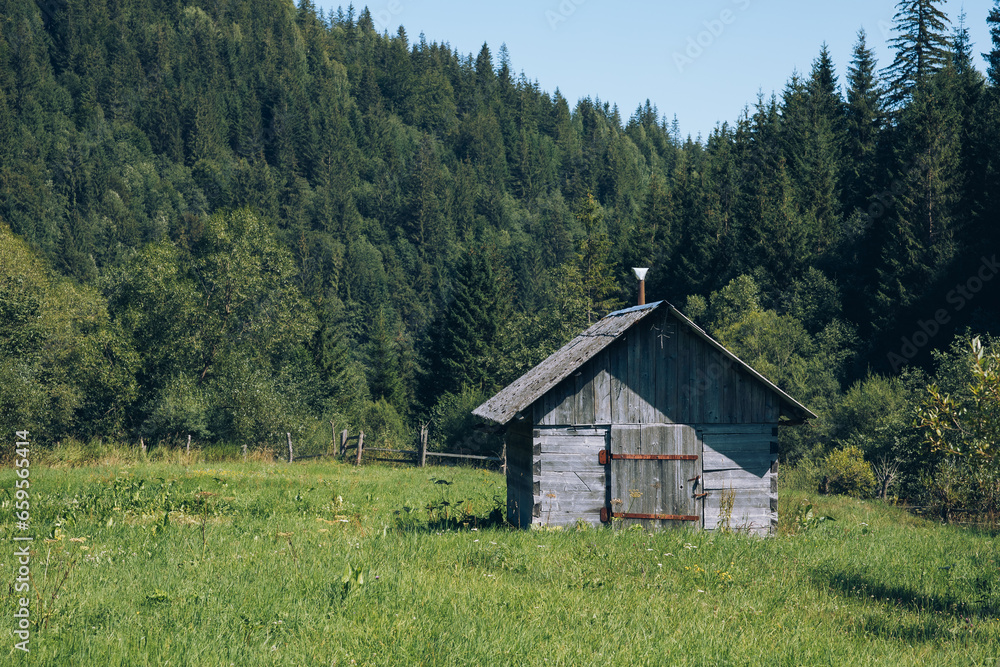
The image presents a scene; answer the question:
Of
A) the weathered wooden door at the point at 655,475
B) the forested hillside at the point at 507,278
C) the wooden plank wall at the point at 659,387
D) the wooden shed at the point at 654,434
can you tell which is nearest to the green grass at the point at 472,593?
the wooden shed at the point at 654,434

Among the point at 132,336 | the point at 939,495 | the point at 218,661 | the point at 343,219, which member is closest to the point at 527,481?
the point at 218,661

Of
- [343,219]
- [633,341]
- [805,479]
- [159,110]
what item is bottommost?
[805,479]

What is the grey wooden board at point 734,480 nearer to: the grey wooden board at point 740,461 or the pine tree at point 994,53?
the grey wooden board at point 740,461

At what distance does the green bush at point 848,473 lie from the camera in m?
33.1

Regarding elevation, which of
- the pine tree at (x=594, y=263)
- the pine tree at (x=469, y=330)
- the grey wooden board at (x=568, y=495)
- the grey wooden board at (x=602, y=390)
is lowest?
the grey wooden board at (x=568, y=495)

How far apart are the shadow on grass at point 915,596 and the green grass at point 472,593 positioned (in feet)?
0.13

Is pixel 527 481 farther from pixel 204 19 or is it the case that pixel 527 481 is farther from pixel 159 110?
pixel 204 19

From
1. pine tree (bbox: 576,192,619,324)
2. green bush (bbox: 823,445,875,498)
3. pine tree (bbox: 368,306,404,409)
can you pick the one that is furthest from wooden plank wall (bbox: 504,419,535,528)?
pine tree (bbox: 368,306,404,409)

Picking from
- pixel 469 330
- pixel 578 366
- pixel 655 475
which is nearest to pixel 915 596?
pixel 655 475

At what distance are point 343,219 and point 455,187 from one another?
75.1 ft

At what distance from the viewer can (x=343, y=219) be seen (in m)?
139

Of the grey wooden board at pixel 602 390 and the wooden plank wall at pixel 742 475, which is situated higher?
the grey wooden board at pixel 602 390

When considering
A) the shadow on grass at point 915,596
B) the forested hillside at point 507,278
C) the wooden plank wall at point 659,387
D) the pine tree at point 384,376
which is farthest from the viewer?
the pine tree at point 384,376

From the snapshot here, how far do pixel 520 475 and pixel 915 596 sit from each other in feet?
26.4
